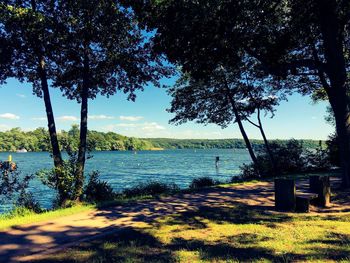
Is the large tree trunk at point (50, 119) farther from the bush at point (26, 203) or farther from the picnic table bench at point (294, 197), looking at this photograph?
the picnic table bench at point (294, 197)

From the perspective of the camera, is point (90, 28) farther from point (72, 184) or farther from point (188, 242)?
point (188, 242)

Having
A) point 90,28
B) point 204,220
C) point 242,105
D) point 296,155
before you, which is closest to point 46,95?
point 90,28

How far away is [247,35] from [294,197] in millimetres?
6174

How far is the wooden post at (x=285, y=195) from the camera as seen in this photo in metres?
9.30

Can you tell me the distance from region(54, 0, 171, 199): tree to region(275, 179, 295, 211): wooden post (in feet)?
24.0

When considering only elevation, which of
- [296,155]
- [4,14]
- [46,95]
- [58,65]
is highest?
[4,14]

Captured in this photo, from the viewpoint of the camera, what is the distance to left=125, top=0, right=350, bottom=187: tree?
9.86 meters

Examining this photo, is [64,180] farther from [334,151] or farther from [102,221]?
[334,151]

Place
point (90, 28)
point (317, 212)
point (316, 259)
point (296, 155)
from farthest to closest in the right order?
1. point (296, 155)
2. point (90, 28)
3. point (317, 212)
4. point (316, 259)

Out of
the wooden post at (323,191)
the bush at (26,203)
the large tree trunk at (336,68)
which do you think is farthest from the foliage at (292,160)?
the bush at (26,203)

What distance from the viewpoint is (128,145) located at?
190 m

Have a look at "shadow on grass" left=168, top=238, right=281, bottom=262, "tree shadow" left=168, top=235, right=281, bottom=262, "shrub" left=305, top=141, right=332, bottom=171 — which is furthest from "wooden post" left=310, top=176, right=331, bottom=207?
"shrub" left=305, top=141, right=332, bottom=171

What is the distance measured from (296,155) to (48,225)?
20726 millimetres

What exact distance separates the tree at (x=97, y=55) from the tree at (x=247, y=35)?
63.3 inches
